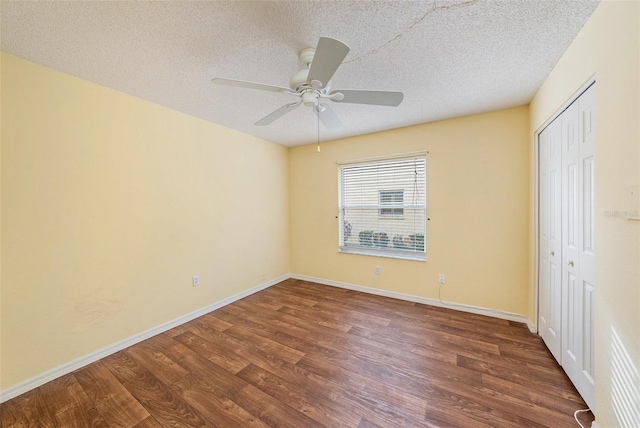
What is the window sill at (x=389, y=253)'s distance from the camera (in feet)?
10.4

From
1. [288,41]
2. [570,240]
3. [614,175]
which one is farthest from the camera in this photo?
[570,240]

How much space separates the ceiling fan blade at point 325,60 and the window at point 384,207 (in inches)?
86.0

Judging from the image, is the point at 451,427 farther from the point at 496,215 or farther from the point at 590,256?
the point at 496,215

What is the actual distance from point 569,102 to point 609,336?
58.4 inches

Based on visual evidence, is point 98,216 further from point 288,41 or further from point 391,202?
point 391,202

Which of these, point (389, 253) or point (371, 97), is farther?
point (389, 253)

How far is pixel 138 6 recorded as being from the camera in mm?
1253

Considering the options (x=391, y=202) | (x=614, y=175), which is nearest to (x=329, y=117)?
(x=614, y=175)

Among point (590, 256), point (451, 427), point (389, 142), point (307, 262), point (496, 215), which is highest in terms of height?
point (389, 142)

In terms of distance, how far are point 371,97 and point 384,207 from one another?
2081 mm

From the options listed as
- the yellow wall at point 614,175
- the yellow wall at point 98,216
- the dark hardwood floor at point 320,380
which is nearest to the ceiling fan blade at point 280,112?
the yellow wall at point 98,216

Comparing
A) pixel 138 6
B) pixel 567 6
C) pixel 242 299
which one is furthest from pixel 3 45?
pixel 567 6

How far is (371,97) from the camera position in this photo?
1.58 meters

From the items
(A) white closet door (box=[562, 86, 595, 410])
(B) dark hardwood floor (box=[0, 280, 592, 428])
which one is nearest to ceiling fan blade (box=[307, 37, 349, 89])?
(A) white closet door (box=[562, 86, 595, 410])
